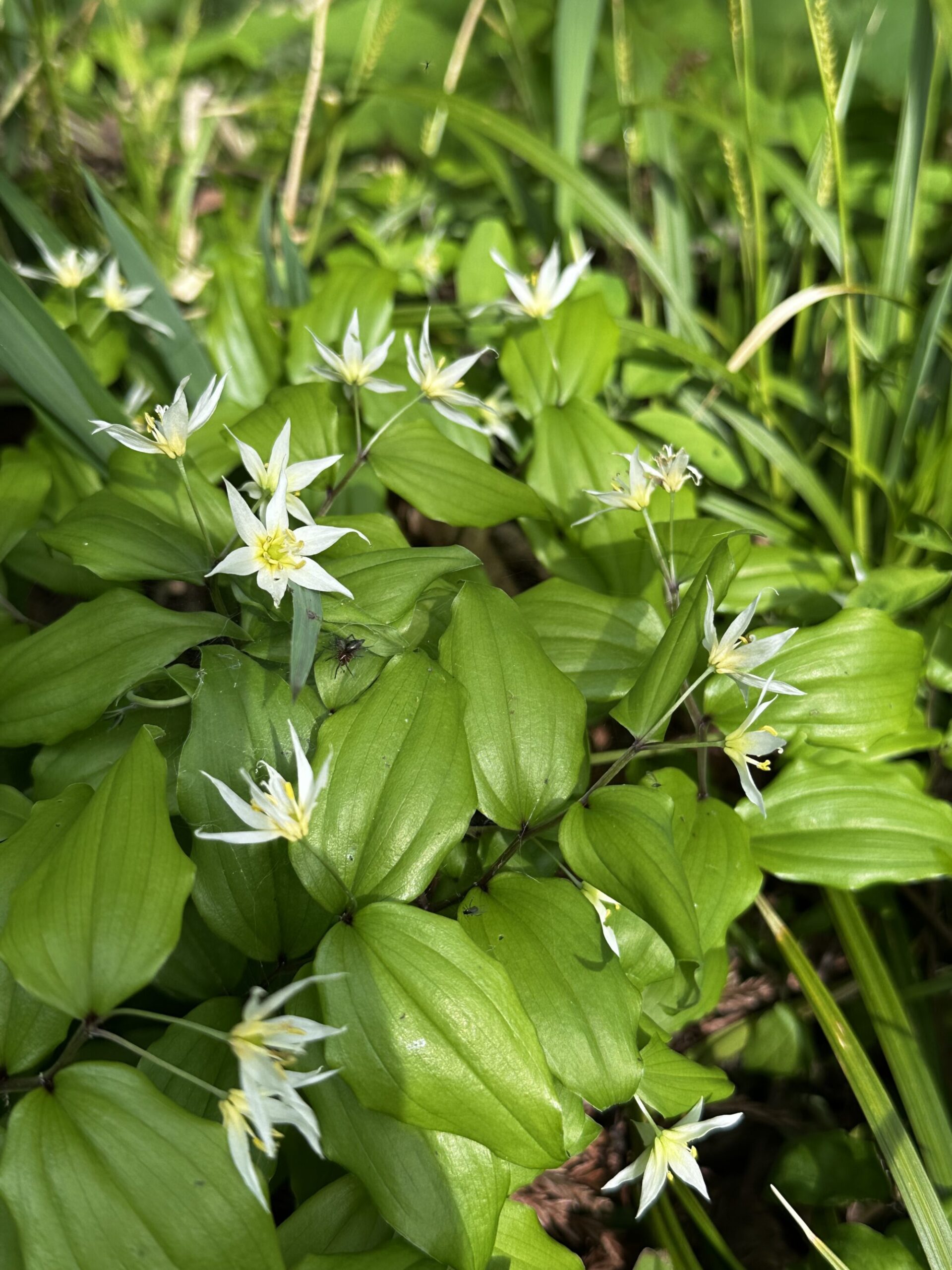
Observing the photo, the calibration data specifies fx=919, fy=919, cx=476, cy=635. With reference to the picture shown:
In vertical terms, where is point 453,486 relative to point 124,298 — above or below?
below

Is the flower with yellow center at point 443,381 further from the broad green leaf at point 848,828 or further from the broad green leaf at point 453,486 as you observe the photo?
the broad green leaf at point 848,828

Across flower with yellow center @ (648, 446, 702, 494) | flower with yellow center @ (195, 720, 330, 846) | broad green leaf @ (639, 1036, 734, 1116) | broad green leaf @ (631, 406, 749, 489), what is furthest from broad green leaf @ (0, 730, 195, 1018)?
broad green leaf @ (631, 406, 749, 489)

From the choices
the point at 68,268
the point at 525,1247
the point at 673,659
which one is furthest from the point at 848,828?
the point at 68,268

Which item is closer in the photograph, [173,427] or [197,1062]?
[197,1062]

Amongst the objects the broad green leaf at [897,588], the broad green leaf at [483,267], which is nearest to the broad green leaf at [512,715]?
the broad green leaf at [897,588]

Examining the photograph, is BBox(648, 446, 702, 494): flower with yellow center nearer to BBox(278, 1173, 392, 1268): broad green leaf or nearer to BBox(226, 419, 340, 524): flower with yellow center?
BBox(226, 419, 340, 524): flower with yellow center

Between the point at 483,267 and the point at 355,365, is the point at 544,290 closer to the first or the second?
the point at 483,267
